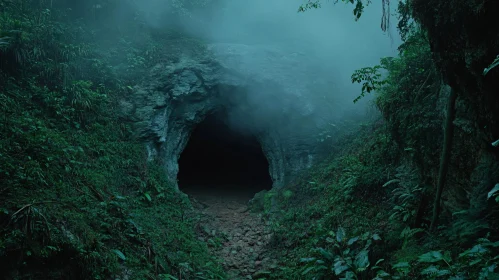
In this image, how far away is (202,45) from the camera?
43.7ft

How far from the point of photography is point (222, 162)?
18844 millimetres

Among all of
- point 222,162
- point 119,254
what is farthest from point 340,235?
point 222,162

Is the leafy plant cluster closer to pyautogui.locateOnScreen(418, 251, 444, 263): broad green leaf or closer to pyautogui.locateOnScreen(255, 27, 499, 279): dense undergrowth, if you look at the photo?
pyautogui.locateOnScreen(255, 27, 499, 279): dense undergrowth

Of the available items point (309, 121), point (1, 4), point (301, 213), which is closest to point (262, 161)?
point (309, 121)

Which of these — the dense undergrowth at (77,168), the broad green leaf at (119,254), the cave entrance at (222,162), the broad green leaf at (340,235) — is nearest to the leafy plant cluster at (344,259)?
the broad green leaf at (340,235)

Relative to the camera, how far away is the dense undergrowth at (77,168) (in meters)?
4.03

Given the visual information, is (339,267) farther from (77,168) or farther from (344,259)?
(77,168)

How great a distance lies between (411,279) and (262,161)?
579 inches

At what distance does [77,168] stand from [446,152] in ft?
22.6

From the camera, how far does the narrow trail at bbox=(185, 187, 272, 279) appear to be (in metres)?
7.01

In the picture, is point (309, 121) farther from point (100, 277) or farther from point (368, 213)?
point (100, 277)

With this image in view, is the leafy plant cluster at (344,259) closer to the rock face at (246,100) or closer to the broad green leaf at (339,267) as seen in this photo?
the broad green leaf at (339,267)

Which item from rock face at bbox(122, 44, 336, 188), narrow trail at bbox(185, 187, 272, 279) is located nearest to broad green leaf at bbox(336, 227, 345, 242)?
narrow trail at bbox(185, 187, 272, 279)

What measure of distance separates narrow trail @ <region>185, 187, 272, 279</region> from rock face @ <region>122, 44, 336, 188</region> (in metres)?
2.09
